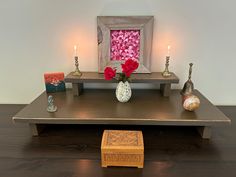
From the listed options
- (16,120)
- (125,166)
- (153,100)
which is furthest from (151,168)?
(16,120)

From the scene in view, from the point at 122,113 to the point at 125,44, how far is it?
0.39 metres

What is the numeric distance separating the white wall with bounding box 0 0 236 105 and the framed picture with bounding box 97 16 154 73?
53 mm

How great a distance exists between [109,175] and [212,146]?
43cm

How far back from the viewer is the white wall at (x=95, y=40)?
3.20 feet

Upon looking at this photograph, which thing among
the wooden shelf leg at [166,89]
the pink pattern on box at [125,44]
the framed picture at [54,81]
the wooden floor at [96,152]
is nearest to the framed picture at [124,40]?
the pink pattern on box at [125,44]

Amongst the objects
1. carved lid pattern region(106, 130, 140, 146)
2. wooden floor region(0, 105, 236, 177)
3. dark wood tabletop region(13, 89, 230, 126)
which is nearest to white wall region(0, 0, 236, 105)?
dark wood tabletop region(13, 89, 230, 126)

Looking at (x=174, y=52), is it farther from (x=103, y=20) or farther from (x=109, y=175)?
(x=109, y=175)

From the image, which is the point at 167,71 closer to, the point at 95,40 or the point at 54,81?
the point at 95,40

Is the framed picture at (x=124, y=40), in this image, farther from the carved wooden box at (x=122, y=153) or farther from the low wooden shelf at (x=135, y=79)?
the carved wooden box at (x=122, y=153)

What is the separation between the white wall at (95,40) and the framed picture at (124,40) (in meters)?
0.05

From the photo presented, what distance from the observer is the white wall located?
3.20 ft

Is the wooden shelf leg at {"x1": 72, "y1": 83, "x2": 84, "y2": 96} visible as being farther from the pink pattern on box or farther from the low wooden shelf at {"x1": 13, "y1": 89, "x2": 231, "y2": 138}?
the pink pattern on box

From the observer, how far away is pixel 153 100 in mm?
954

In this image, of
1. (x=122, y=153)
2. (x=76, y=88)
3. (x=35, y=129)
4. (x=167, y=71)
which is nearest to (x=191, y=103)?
(x=167, y=71)
